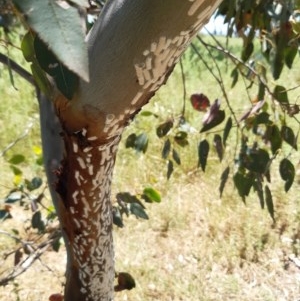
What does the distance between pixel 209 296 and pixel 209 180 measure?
901 millimetres

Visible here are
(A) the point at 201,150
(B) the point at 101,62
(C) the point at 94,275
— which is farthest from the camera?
(A) the point at 201,150

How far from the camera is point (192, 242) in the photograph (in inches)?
99.8

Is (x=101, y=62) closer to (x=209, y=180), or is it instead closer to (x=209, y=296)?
(x=209, y=296)

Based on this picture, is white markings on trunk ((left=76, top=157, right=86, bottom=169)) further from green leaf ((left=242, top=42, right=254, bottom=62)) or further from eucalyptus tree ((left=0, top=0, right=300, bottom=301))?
green leaf ((left=242, top=42, right=254, bottom=62))

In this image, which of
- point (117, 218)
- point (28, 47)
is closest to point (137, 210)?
point (117, 218)

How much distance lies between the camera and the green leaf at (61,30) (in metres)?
0.34

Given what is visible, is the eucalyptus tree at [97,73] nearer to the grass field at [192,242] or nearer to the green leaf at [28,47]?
the green leaf at [28,47]

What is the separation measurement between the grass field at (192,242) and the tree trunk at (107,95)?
98 centimetres

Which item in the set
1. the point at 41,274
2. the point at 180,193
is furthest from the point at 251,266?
the point at 41,274

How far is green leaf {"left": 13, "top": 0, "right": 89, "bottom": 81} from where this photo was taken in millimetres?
340

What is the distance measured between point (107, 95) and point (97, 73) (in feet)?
0.10

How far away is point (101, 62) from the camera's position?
604mm

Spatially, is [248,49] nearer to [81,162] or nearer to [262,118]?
[262,118]

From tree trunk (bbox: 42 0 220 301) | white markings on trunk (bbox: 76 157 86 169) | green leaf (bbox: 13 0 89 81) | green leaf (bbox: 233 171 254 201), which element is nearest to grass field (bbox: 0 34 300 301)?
green leaf (bbox: 233 171 254 201)
